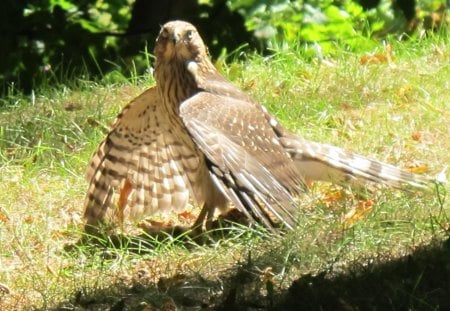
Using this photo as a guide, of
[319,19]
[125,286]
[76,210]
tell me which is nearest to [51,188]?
[76,210]

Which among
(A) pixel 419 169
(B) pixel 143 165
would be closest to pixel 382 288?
(A) pixel 419 169

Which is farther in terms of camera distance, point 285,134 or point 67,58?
point 67,58

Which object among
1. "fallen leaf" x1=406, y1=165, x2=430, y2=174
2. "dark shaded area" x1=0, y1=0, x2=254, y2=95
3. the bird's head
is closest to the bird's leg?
the bird's head

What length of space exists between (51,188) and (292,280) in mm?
2179

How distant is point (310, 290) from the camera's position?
4848 mm

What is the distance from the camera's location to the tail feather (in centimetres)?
647

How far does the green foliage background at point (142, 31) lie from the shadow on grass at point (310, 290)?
13.7 ft

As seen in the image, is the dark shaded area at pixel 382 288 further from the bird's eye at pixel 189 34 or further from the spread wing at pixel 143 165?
the bird's eye at pixel 189 34

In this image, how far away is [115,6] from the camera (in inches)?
408

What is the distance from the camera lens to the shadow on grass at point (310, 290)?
4750 millimetres

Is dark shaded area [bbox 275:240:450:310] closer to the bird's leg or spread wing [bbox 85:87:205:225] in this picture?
the bird's leg

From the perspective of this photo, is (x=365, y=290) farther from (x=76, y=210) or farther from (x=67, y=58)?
(x=67, y=58)

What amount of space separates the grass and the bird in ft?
0.49

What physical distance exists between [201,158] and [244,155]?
35 cm
